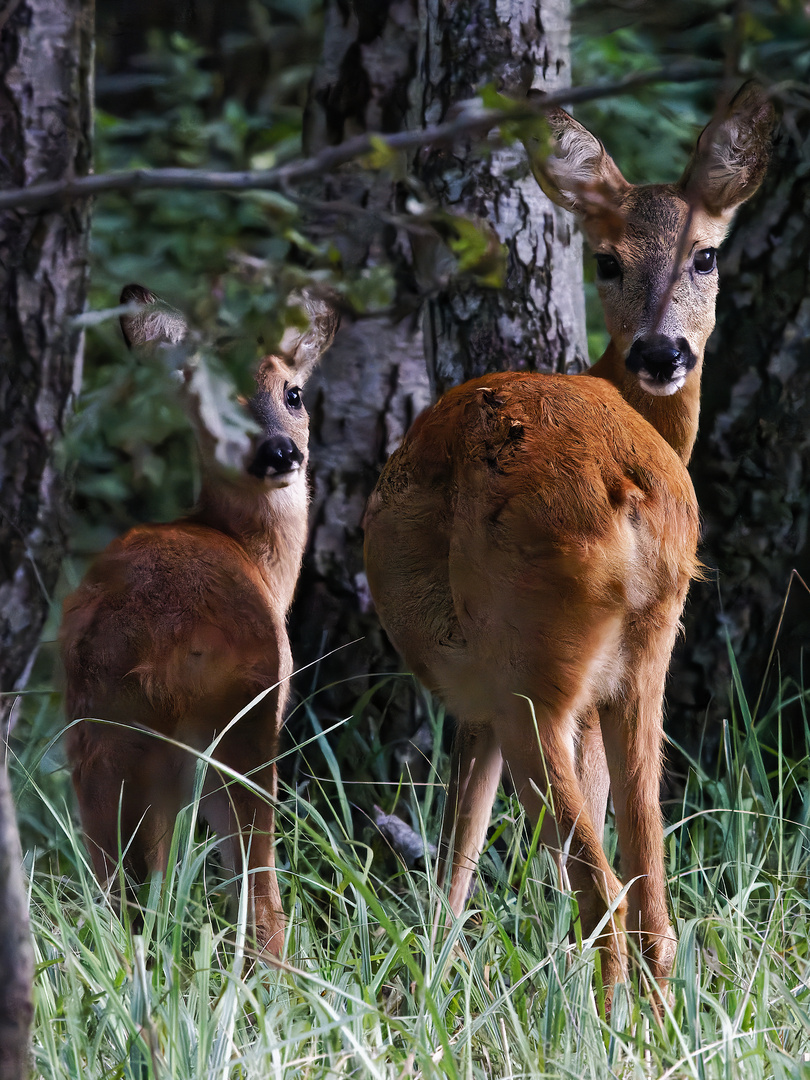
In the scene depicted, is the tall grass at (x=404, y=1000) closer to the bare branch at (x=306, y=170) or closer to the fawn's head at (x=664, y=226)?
the bare branch at (x=306, y=170)

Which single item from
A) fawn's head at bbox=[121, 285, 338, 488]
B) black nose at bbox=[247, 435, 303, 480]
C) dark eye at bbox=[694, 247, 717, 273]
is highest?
dark eye at bbox=[694, 247, 717, 273]

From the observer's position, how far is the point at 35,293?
4.41m

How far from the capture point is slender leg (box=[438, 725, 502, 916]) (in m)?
3.63

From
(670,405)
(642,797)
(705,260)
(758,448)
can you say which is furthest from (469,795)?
(705,260)

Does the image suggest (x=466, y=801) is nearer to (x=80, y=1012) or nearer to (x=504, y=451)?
(x=504, y=451)

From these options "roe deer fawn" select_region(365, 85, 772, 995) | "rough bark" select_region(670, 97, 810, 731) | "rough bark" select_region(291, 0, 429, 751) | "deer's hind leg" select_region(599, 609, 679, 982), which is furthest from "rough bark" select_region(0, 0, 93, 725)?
"rough bark" select_region(670, 97, 810, 731)

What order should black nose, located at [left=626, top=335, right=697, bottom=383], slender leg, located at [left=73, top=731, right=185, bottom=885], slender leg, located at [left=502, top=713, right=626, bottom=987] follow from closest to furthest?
slender leg, located at [left=502, top=713, right=626, bottom=987] < slender leg, located at [left=73, top=731, right=185, bottom=885] < black nose, located at [left=626, top=335, right=697, bottom=383]

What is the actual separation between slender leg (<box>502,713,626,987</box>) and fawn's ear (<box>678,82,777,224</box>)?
218cm

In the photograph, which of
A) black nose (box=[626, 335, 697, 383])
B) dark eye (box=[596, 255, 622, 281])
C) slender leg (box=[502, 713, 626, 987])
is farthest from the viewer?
dark eye (box=[596, 255, 622, 281])

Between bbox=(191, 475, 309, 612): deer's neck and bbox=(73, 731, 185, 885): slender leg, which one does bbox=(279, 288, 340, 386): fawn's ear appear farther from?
bbox=(73, 731, 185, 885): slender leg

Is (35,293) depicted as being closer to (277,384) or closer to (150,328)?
(150,328)

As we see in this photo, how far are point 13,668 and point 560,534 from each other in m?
2.66

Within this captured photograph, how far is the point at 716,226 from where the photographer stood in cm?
426

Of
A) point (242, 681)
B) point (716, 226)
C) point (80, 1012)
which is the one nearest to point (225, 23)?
point (716, 226)
